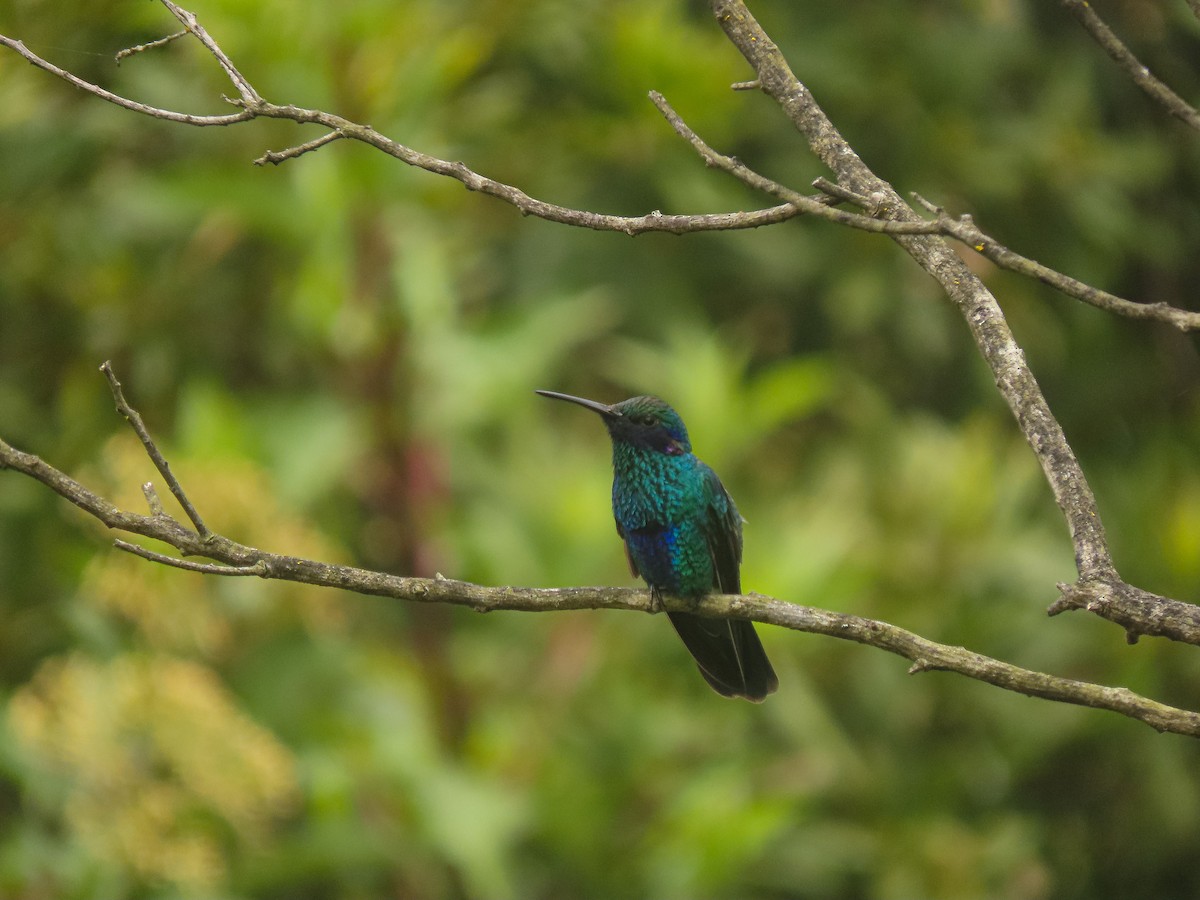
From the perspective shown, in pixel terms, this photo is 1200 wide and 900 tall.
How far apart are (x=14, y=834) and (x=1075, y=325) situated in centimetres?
497

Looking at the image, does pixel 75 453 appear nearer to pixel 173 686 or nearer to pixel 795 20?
pixel 173 686

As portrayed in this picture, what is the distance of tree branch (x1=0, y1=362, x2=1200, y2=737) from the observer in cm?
202

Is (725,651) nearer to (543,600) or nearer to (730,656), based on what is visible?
(730,656)

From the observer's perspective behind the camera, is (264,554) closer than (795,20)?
Yes

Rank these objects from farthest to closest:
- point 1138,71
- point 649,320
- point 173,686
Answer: point 649,320 → point 173,686 → point 1138,71

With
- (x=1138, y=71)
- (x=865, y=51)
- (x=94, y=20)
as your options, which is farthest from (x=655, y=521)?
(x=865, y=51)

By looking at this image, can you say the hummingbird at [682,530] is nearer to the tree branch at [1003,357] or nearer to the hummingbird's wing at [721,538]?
the hummingbird's wing at [721,538]

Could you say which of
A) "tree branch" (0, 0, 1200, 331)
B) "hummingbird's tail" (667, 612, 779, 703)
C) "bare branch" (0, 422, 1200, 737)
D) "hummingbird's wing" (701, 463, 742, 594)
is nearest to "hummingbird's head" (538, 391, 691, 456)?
"hummingbird's wing" (701, 463, 742, 594)

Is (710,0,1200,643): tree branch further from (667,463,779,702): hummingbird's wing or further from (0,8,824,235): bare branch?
(667,463,779,702): hummingbird's wing

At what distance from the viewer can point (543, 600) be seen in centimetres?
231

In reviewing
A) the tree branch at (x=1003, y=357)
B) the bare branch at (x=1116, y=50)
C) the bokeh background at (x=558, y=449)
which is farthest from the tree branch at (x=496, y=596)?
the bokeh background at (x=558, y=449)

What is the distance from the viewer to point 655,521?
12.1 ft

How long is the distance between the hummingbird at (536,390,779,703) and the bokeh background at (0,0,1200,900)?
105cm

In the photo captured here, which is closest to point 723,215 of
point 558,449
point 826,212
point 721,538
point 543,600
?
point 826,212
